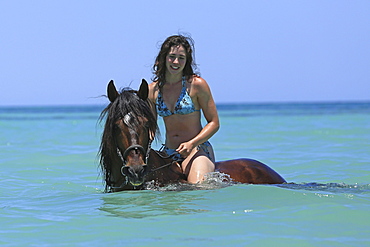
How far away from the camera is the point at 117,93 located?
15.6 ft

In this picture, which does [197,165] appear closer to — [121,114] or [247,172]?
[247,172]

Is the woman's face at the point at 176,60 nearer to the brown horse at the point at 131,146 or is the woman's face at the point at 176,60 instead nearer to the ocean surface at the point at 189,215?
the brown horse at the point at 131,146

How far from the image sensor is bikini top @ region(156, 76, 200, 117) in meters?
4.98

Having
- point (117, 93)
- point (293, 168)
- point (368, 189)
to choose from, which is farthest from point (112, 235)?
point (293, 168)

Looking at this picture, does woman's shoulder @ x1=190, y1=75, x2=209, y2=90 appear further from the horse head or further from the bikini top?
the horse head

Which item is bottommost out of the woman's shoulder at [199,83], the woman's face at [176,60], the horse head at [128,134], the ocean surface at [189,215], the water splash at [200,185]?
the ocean surface at [189,215]

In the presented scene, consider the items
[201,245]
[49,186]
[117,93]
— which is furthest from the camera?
[49,186]

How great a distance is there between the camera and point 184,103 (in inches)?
196

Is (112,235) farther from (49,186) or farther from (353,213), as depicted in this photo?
(49,186)

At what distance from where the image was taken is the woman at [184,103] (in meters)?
5.00

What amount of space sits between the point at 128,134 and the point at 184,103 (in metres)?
0.72

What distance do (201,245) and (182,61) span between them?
6.61ft

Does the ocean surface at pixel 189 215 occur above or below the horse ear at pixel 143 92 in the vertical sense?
below

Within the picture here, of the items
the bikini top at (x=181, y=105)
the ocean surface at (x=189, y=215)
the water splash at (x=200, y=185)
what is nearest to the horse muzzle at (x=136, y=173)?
the ocean surface at (x=189, y=215)
